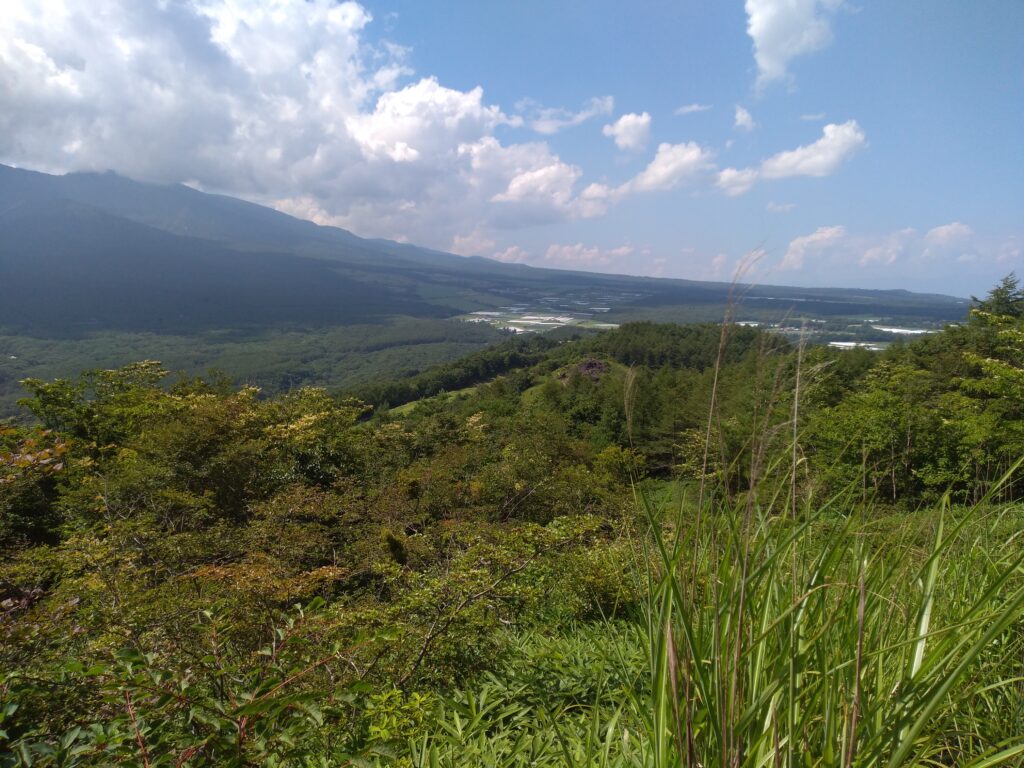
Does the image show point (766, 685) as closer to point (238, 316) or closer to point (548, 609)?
point (548, 609)

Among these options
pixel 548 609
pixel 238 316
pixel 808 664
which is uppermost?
pixel 808 664

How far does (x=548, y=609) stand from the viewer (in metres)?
3.93

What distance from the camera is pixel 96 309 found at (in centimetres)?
14188

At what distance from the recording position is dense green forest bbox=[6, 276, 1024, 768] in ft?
3.58

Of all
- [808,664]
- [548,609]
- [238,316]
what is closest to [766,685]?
[808,664]

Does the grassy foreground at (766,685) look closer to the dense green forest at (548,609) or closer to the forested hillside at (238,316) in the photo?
the dense green forest at (548,609)

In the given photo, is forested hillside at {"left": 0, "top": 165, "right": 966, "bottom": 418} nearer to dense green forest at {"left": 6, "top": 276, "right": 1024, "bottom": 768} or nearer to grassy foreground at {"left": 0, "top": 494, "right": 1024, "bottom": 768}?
dense green forest at {"left": 6, "top": 276, "right": 1024, "bottom": 768}

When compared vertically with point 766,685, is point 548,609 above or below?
below

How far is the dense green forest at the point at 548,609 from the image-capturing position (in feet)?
3.58

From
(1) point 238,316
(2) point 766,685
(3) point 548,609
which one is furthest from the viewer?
(1) point 238,316

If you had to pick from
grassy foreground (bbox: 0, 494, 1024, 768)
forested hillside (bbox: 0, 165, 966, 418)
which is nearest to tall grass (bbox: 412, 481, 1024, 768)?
grassy foreground (bbox: 0, 494, 1024, 768)

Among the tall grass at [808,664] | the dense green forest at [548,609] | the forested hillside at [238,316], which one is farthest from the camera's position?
the forested hillside at [238,316]

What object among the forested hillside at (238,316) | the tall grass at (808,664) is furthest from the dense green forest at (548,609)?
the forested hillside at (238,316)

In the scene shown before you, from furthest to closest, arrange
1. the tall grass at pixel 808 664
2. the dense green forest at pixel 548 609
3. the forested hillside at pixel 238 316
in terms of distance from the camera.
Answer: the forested hillside at pixel 238 316 → the dense green forest at pixel 548 609 → the tall grass at pixel 808 664
